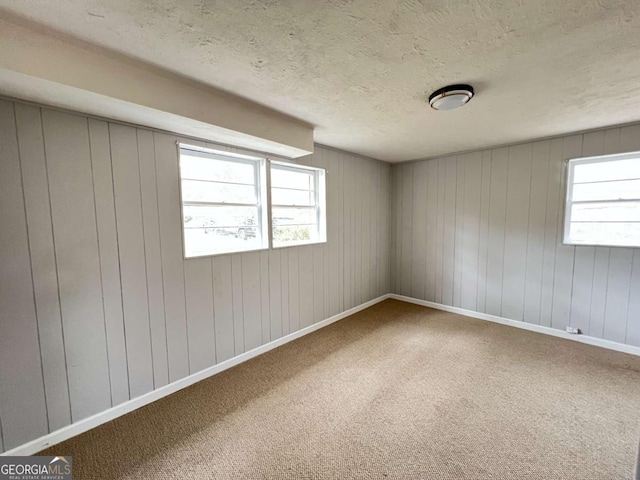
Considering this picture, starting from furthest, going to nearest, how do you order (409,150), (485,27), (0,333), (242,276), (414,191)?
1. (414,191)
2. (409,150)
3. (242,276)
4. (0,333)
5. (485,27)

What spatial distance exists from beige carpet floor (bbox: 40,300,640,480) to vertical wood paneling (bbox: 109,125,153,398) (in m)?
0.36

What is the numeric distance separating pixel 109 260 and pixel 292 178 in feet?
6.53

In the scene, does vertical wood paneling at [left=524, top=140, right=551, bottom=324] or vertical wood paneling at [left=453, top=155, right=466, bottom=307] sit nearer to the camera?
vertical wood paneling at [left=524, top=140, right=551, bottom=324]

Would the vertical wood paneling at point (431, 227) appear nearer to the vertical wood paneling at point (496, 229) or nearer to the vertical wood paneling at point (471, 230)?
the vertical wood paneling at point (471, 230)

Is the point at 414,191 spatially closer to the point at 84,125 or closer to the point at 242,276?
the point at 242,276

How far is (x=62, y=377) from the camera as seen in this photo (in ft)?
5.68

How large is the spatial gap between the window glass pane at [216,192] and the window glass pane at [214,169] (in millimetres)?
52

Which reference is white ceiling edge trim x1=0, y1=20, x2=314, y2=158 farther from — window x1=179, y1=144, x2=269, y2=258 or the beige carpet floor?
the beige carpet floor

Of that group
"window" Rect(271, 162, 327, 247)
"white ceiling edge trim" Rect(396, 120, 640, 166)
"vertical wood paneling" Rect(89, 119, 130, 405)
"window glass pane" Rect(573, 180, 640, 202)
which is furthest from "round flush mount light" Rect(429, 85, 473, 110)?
"vertical wood paneling" Rect(89, 119, 130, 405)

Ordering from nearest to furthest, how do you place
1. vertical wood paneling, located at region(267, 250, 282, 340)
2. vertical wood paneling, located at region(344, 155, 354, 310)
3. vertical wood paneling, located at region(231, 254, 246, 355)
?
vertical wood paneling, located at region(231, 254, 246, 355)
vertical wood paneling, located at region(267, 250, 282, 340)
vertical wood paneling, located at region(344, 155, 354, 310)

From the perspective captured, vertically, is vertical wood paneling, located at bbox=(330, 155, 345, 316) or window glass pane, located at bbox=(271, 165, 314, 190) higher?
window glass pane, located at bbox=(271, 165, 314, 190)

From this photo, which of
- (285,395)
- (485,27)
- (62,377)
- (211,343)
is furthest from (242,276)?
(485,27)

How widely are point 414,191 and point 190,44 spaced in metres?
3.72

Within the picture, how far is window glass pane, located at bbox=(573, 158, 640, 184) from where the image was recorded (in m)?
2.69
